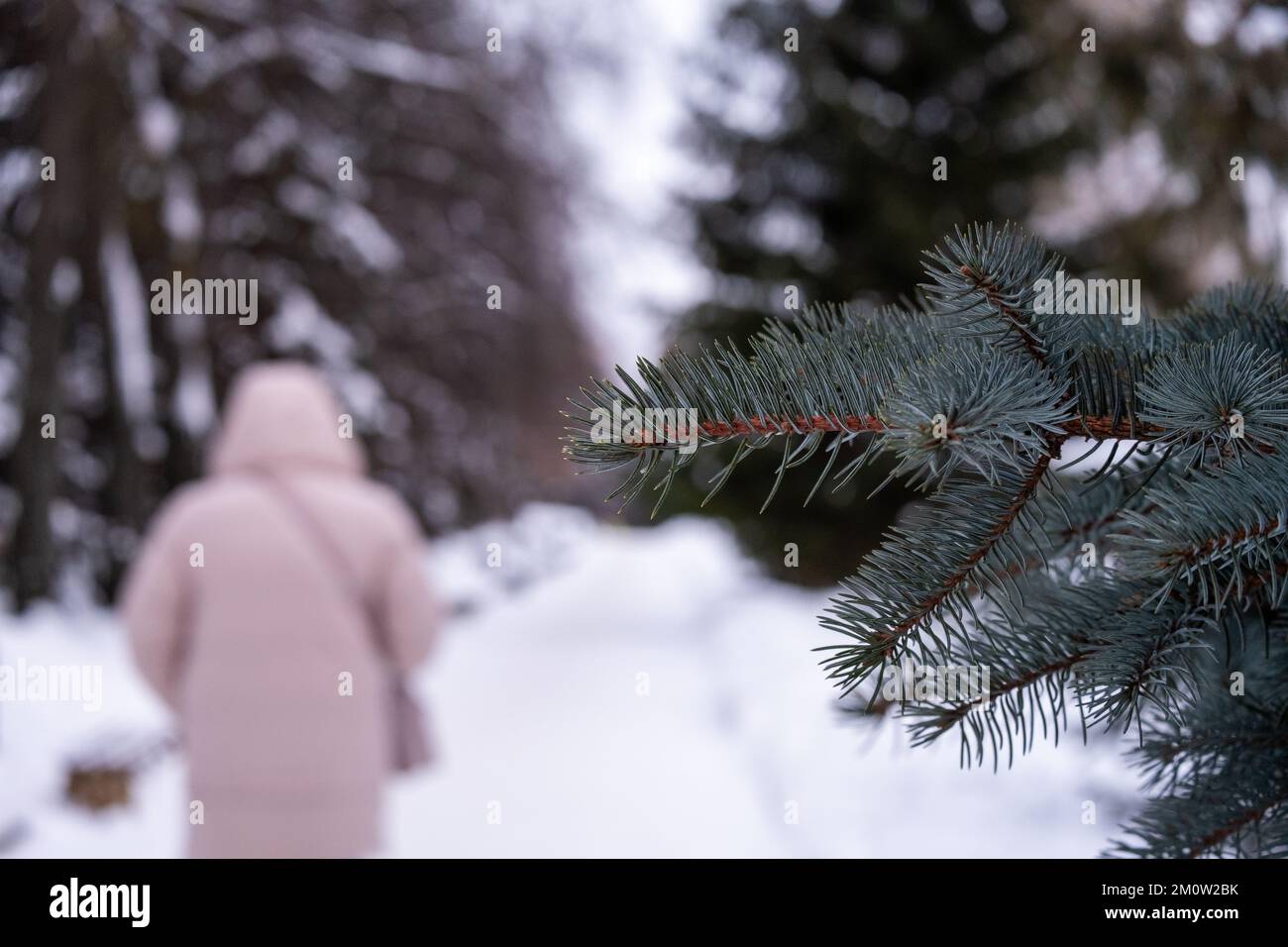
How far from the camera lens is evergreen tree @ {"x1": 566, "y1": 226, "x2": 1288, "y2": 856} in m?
0.62

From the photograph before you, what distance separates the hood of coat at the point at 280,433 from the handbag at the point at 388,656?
0.09m

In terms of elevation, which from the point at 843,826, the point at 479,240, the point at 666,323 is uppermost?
the point at 479,240

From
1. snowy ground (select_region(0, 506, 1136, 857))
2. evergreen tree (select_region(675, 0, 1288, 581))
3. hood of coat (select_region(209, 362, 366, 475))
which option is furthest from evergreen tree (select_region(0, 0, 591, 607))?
hood of coat (select_region(209, 362, 366, 475))

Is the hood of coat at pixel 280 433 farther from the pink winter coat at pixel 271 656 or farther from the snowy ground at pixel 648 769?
the snowy ground at pixel 648 769

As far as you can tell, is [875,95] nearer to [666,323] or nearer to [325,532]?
[666,323]

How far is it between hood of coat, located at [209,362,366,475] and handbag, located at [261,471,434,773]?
9 cm

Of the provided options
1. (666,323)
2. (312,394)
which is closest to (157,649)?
(312,394)

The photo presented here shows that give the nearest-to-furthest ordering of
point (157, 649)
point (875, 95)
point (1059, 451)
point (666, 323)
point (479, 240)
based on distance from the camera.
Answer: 1. point (1059, 451)
2. point (157, 649)
3. point (875, 95)
4. point (666, 323)
5. point (479, 240)

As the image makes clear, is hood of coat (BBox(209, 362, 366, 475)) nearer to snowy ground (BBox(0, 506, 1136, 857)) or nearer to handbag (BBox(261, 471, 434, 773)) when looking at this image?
handbag (BBox(261, 471, 434, 773))

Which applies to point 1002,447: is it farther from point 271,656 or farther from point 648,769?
point 648,769

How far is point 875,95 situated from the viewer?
24.3 ft

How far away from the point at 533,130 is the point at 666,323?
4139mm

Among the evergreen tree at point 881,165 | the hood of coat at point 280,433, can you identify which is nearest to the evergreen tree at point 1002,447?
the hood of coat at point 280,433

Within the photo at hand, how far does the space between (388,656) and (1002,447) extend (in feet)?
9.65
